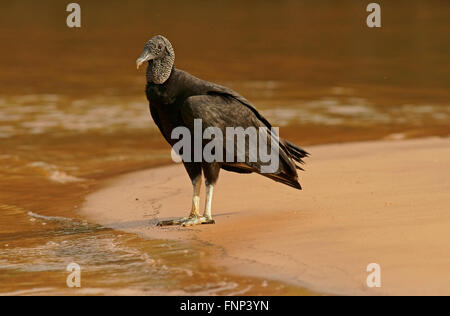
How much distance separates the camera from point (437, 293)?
537cm

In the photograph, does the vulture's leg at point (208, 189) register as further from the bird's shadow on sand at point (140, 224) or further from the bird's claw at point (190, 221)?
the bird's shadow on sand at point (140, 224)

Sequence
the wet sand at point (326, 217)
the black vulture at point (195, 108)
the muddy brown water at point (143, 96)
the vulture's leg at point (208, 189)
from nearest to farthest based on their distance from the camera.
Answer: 1. the wet sand at point (326, 217)
2. the muddy brown water at point (143, 96)
3. the black vulture at point (195, 108)
4. the vulture's leg at point (208, 189)

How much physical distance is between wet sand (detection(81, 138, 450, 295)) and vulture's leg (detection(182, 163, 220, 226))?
3.2 inches

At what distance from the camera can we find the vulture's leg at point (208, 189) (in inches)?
278

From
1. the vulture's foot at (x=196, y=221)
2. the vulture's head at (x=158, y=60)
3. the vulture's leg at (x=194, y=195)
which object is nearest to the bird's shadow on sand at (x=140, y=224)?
the vulture's leg at (x=194, y=195)

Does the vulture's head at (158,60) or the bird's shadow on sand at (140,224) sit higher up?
the vulture's head at (158,60)

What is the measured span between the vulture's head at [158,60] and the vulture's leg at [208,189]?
0.75 metres

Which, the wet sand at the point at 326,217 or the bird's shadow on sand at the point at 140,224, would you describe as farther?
the bird's shadow on sand at the point at 140,224

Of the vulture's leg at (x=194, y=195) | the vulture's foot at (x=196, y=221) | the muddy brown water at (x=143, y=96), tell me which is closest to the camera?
the muddy brown water at (x=143, y=96)

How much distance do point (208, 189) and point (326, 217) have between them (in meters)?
0.94

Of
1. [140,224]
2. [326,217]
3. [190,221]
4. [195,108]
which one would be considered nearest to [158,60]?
[195,108]

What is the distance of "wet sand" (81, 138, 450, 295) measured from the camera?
5891mm

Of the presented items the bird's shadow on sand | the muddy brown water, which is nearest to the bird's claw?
the bird's shadow on sand
